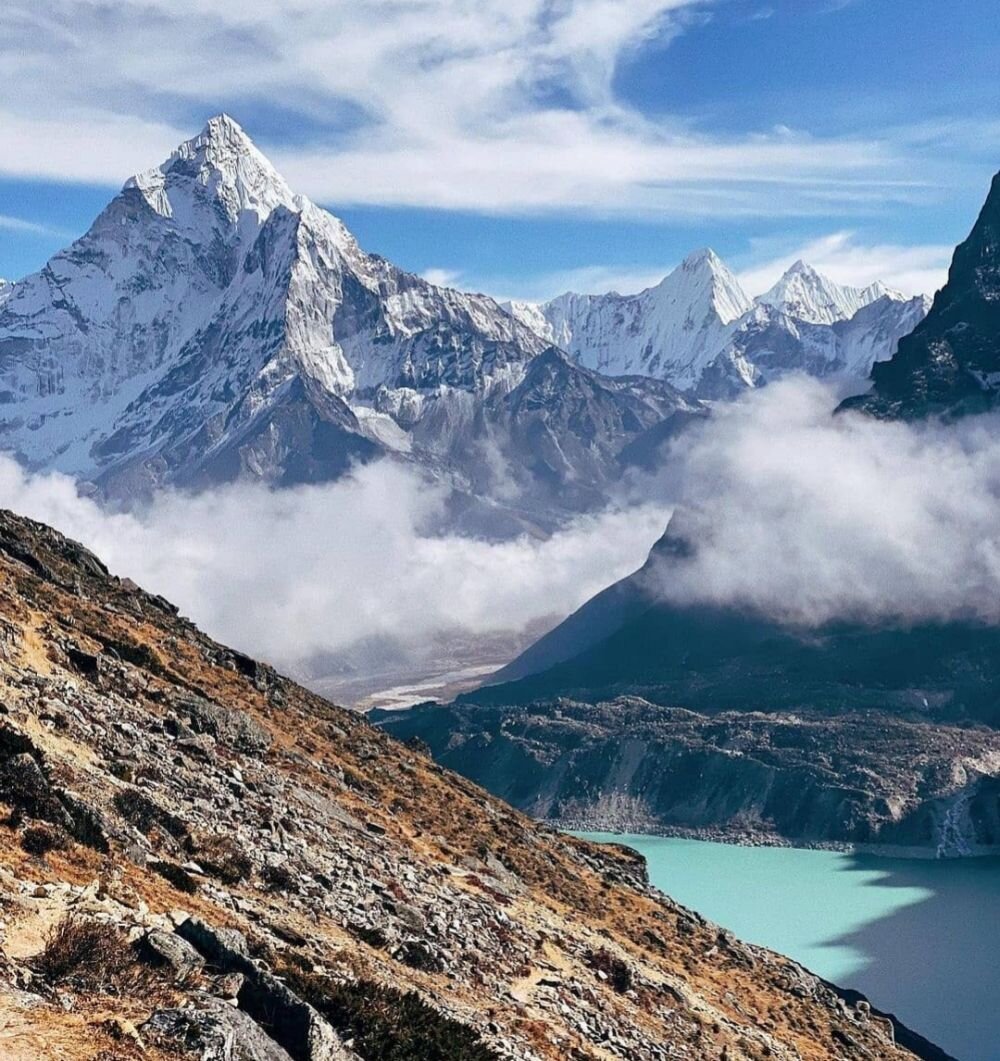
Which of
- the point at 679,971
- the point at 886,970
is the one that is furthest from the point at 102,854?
the point at 886,970

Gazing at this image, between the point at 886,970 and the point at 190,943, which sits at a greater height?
the point at 190,943

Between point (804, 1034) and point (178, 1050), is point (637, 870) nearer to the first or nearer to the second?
point (804, 1034)

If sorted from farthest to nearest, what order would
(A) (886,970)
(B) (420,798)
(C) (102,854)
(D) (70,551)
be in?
(A) (886,970), (D) (70,551), (B) (420,798), (C) (102,854)

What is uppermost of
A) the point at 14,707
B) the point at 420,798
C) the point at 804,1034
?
the point at 14,707

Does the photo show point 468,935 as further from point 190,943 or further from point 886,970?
point 886,970

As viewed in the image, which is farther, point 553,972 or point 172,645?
point 172,645

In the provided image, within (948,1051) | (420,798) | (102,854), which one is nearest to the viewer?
(102,854)

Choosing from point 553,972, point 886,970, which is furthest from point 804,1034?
point 886,970
